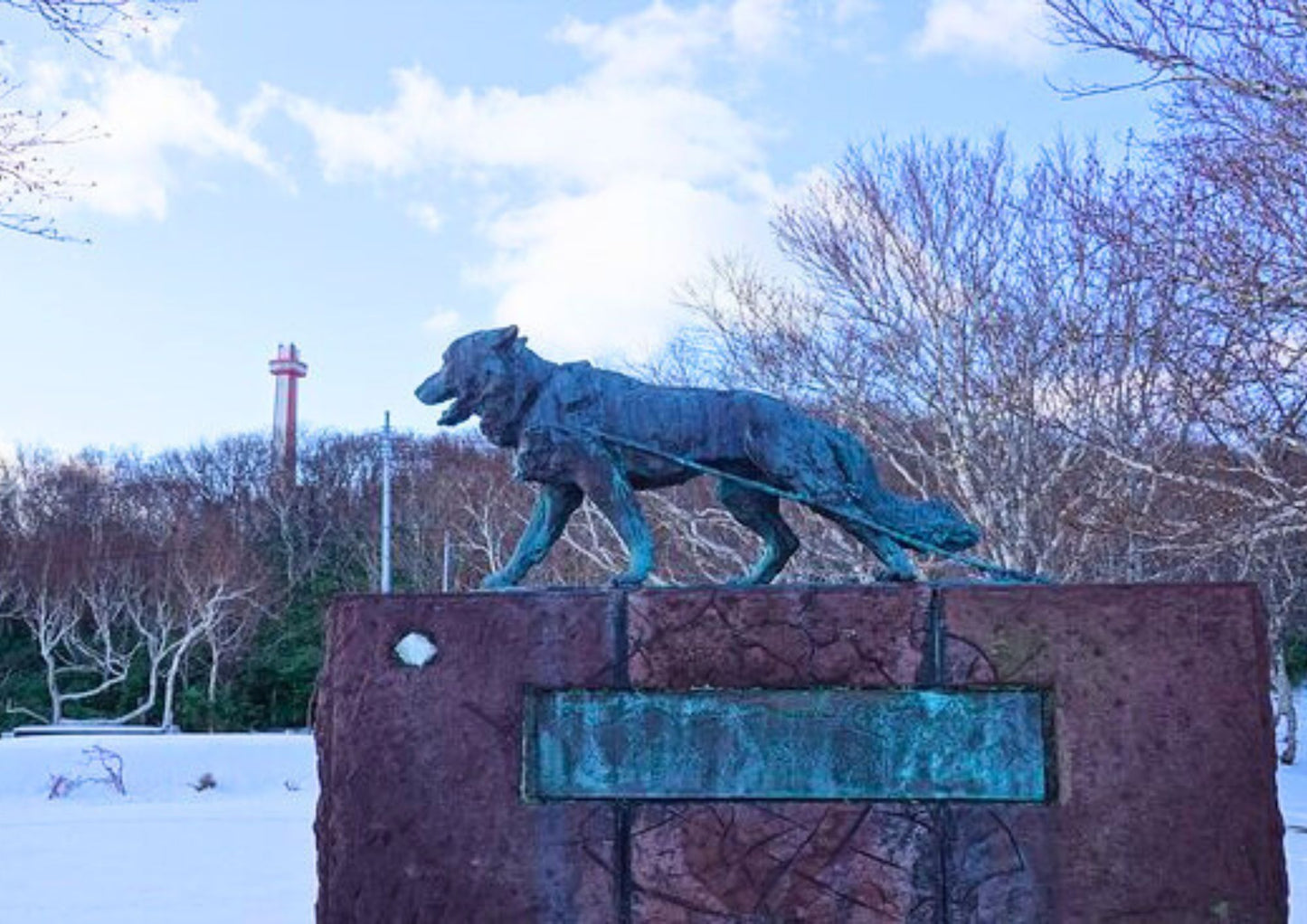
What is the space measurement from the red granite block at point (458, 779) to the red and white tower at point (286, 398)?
3299 cm

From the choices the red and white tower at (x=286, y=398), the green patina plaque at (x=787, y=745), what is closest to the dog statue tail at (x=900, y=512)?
the green patina plaque at (x=787, y=745)

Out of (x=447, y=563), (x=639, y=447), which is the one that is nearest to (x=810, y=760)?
(x=639, y=447)

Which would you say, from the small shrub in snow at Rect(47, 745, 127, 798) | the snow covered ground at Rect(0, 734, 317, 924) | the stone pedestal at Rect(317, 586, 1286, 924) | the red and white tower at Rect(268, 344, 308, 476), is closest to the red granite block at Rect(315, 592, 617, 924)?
the stone pedestal at Rect(317, 586, 1286, 924)

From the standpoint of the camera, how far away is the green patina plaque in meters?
4.01

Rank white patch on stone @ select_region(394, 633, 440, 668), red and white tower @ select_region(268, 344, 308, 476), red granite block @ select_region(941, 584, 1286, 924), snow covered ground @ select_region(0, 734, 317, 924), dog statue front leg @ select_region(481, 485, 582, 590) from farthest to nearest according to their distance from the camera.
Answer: red and white tower @ select_region(268, 344, 308, 476)
snow covered ground @ select_region(0, 734, 317, 924)
dog statue front leg @ select_region(481, 485, 582, 590)
white patch on stone @ select_region(394, 633, 440, 668)
red granite block @ select_region(941, 584, 1286, 924)

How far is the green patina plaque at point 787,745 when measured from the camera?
13.1 feet

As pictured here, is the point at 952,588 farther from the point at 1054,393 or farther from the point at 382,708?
the point at 1054,393

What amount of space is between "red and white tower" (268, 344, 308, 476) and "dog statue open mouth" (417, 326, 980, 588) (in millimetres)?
32642

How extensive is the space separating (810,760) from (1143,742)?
0.88 meters

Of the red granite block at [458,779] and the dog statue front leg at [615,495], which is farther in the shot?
the dog statue front leg at [615,495]

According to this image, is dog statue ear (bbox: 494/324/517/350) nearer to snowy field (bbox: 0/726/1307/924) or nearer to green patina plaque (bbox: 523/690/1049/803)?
green patina plaque (bbox: 523/690/1049/803)

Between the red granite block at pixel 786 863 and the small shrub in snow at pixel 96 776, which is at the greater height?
the red granite block at pixel 786 863

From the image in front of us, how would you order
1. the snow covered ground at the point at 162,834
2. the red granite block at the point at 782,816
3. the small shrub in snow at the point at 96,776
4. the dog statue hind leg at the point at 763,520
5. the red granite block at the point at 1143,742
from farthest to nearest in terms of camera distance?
the small shrub in snow at the point at 96,776 < the snow covered ground at the point at 162,834 < the dog statue hind leg at the point at 763,520 < the red granite block at the point at 782,816 < the red granite block at the point at 1143,742

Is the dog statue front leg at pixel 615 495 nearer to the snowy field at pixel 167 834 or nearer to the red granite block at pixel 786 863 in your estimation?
the red granite block at pixel 786 863
